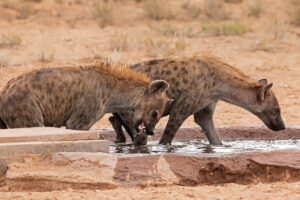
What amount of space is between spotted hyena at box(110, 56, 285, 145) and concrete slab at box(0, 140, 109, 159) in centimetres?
242

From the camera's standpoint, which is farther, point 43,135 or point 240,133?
point 240,133

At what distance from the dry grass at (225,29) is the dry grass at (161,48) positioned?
7.35ft

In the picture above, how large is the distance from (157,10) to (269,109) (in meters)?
13.1

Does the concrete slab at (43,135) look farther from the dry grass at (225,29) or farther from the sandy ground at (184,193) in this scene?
the dry grass at (225,29)

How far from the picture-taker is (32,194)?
22.2 feet

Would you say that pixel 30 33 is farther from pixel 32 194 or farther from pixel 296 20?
pixel 32 194

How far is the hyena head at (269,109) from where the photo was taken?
33.4 ft

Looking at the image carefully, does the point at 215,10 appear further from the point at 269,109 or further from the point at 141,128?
the point at 141,128

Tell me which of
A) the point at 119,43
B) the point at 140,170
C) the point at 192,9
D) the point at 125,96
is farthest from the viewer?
the point at 192,9

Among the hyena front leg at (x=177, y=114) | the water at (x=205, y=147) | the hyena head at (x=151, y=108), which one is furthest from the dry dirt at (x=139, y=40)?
the hyena head at (x=151, y=108)

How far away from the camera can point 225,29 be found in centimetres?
2044

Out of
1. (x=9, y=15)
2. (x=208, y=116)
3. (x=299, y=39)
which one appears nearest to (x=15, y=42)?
(x=9, y=15)

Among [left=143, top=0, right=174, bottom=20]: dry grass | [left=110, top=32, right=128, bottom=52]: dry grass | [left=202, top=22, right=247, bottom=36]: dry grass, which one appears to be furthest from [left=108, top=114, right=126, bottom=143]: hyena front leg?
[left=143, top=0, right=174, bottom=20]: dry grass

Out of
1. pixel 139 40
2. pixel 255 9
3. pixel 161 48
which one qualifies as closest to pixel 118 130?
pixel 161 48
